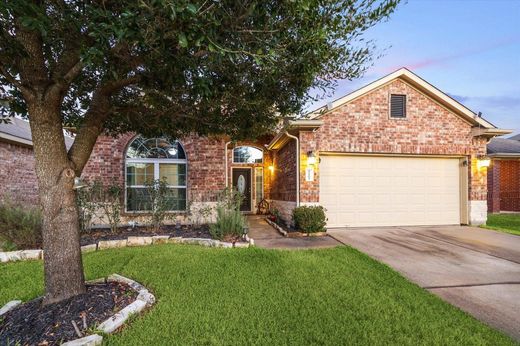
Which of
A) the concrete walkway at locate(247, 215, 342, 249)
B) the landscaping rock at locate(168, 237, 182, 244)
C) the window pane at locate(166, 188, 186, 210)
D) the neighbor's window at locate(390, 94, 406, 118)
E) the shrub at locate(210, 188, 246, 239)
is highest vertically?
the neighbor's window at locate(390, 94, 406, 118)

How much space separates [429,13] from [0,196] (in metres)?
15.6

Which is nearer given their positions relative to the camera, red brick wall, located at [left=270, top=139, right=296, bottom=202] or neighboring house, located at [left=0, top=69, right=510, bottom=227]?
neighboring house, located at [left=0, top=69, right=510, bottom=227]

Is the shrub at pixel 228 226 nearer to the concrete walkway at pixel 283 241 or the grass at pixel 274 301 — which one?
the concrete walkway at pixel 283 241

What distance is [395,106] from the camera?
8.90 m

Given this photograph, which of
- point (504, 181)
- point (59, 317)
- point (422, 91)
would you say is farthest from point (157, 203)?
point (504, 181)

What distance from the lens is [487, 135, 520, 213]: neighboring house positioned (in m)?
13.3

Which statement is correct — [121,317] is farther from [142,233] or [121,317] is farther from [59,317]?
[142,233]

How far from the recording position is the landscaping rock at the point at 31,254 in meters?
5.57

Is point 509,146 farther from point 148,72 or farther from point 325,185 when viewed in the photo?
point 148,72

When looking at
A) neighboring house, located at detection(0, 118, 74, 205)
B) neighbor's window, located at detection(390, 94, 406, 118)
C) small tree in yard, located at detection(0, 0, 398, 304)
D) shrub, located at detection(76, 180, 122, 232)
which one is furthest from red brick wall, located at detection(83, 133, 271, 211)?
neighbor's window, located at detection(390, 94, 406, 118)

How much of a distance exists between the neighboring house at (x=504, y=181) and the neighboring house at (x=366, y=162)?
5.54 m

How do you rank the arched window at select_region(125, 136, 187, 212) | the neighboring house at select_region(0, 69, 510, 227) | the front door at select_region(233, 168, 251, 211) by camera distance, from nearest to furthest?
the neighboring house at select_region(0, 69, 510, 227)
the arched window at select_region(125, 136, 187, 212)
the front door at select_region(233, 168, 251, 211)

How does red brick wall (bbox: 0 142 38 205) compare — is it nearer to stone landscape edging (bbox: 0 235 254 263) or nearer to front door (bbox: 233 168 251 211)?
stone landscape edging (bbox: 0 235 254 263)

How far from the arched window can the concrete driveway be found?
17.3 ft
